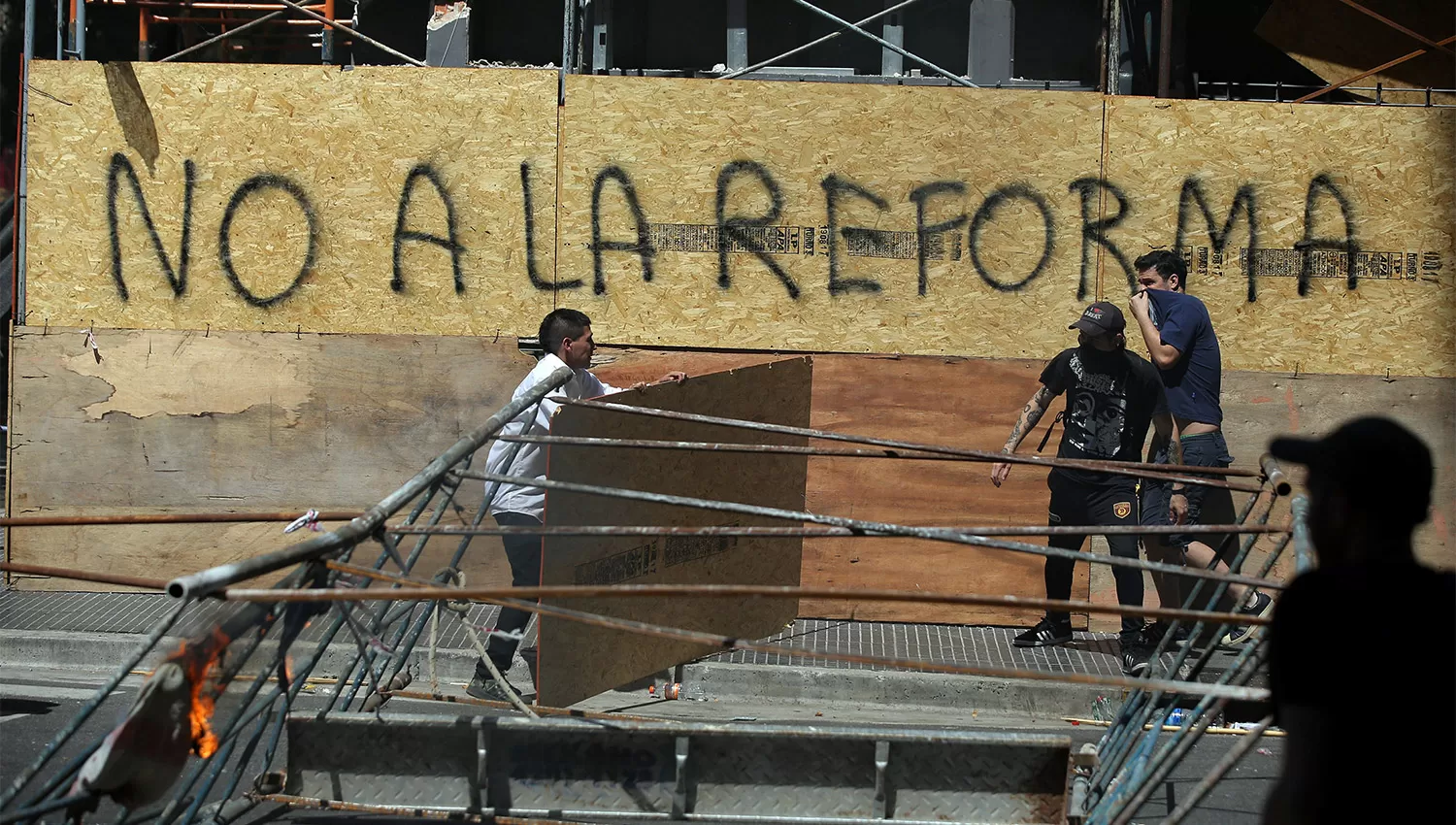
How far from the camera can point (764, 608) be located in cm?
657

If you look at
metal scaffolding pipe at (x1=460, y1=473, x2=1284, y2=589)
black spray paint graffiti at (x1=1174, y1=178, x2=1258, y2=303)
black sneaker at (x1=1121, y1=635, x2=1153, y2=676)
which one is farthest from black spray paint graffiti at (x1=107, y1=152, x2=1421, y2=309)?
metal scaffolding pipe at (x1=460, y1=473, x2=1284, y2=589)

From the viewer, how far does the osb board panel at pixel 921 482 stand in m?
8.50

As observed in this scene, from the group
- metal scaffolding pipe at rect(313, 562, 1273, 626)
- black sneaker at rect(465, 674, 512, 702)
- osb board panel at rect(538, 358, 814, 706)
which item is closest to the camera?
metal scaffolding pipe at rect(313, 562, 1273, 626)

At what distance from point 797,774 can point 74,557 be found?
5.95m

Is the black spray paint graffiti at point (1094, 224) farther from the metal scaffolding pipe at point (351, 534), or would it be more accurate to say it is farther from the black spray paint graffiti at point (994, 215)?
the metal scaffolding pipe at point (351, 534)

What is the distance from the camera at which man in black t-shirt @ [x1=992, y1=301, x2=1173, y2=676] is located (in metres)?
7.56

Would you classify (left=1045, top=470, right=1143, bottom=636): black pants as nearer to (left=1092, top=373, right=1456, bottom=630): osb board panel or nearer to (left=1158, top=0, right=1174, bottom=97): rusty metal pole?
(left=1092, top=373, right=1456, bottom=630): osb board panel

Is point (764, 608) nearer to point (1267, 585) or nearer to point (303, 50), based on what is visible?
point (1267, 585)

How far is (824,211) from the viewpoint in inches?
342

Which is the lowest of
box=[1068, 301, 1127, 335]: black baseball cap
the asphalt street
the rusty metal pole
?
the asphalt street

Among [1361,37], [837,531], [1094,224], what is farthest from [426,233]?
[1361,37]

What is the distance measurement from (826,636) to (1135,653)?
1.73 meters

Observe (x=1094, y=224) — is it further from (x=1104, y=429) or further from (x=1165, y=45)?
(x=1104, y=429)

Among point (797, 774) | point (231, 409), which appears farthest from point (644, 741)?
point (231, 409)
